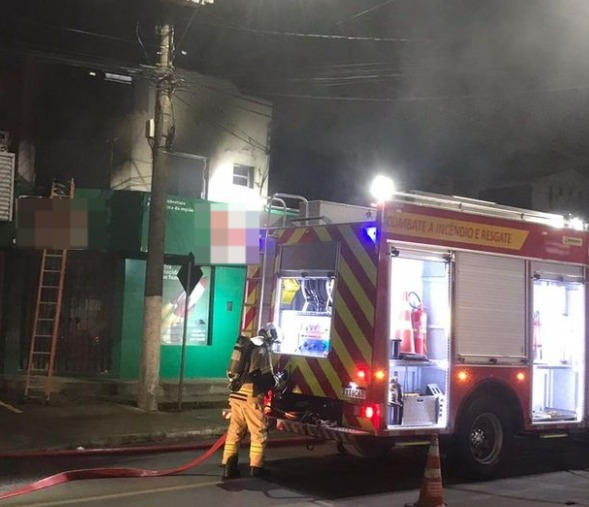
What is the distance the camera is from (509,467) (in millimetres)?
9047

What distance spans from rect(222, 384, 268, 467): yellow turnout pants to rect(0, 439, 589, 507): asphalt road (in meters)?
0.31

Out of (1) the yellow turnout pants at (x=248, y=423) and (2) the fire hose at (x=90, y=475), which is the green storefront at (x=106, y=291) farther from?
(1) the yellow turnout pants at (x=248, y=423)

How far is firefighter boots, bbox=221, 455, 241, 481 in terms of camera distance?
759 cm

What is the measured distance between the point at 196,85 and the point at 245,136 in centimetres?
160

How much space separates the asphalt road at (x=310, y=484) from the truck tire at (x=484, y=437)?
0.71 ft

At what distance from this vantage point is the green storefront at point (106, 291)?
13.6m

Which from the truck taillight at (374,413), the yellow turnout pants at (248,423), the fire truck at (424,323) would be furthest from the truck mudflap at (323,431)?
the yellow turnout pants at (248,423)

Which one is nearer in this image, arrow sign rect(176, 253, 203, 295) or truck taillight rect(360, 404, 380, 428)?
truck taillight rect(360, 404, 380, 428)

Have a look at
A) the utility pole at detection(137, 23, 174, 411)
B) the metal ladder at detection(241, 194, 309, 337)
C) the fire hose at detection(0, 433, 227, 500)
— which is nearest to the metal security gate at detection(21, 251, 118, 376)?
the utility pole at detection(137, 23, 174, 411)

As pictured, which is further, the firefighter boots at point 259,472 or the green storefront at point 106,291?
the green storefront at point 106,291

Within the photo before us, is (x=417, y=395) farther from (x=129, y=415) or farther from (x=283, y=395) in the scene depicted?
(x=129, y=415)

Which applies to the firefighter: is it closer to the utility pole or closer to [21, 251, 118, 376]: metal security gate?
the utility pole

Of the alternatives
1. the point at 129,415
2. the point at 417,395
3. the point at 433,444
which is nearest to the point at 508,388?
the point at 417,395

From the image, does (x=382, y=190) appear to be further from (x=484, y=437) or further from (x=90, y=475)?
(x=90, y=475)
